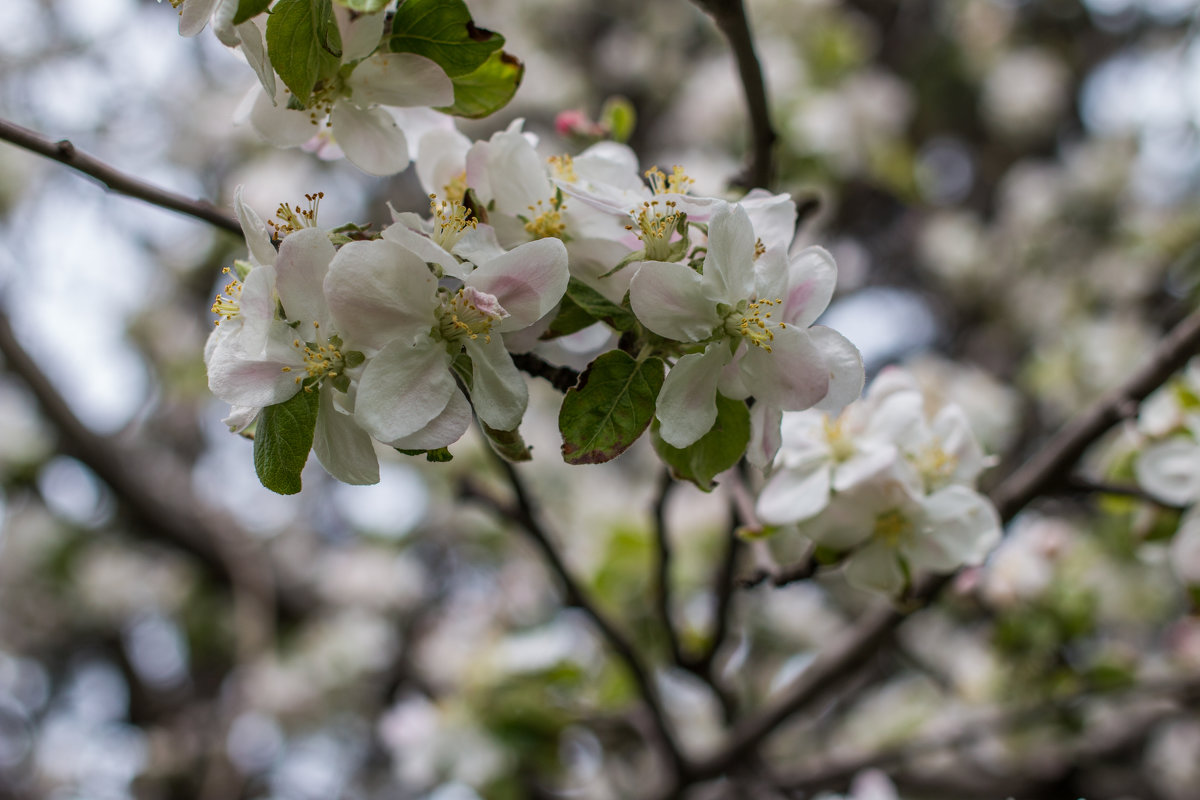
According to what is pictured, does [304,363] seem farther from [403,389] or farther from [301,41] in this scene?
[301,41]

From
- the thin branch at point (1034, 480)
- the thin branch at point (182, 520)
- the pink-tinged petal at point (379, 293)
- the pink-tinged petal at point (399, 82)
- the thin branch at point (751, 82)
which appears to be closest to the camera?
the pink-tinged petal at point (379, 293)

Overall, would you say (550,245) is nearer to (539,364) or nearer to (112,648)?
(539,364)

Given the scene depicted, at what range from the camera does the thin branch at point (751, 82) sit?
2.52 feet

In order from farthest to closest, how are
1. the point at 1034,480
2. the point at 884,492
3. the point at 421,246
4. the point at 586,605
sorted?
1. the point at 586,605
2. the point at 1034,480
3. the point at 884,492
4. the point at 421,246

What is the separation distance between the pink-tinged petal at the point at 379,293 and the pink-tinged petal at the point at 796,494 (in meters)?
0.37

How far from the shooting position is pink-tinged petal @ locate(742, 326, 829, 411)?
0.61 metres

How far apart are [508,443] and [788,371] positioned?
200mm

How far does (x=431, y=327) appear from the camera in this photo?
23.5 inches

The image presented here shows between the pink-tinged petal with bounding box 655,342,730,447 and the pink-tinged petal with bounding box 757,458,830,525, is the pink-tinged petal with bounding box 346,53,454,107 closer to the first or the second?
the pink-tinged petal with bounding box 655,342,730,447

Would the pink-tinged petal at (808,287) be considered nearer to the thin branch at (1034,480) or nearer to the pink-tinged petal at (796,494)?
the pink-tinged petal at (796,494)

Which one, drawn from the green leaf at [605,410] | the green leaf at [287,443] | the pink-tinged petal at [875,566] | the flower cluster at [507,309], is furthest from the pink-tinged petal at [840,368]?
the green leaf at [287,443]

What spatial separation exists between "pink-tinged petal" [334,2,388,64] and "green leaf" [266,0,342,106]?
0.01 meters

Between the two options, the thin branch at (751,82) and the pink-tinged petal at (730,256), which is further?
the thin branch at (751,82)

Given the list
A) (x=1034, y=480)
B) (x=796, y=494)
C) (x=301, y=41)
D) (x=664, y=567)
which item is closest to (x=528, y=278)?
(x=301, y=41)
